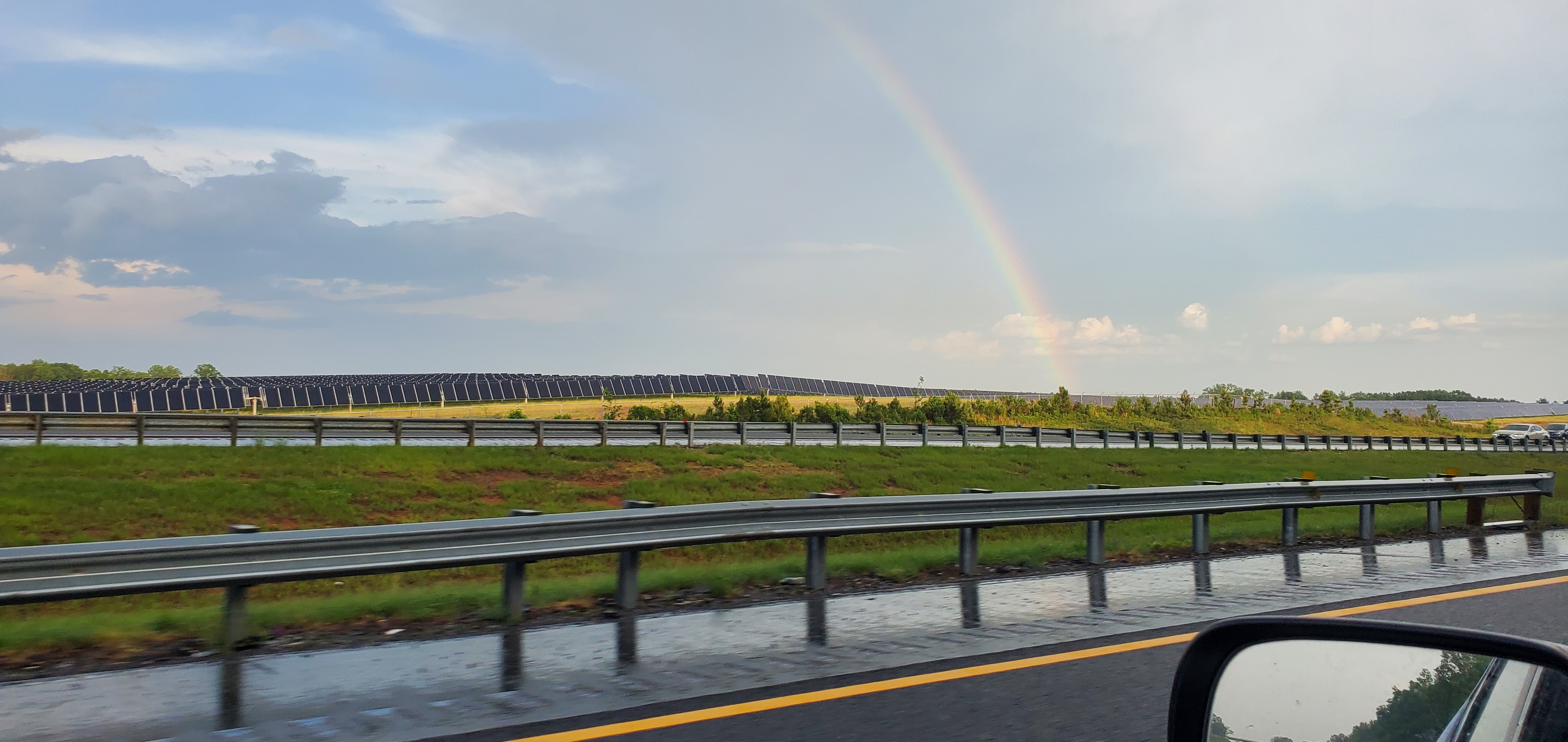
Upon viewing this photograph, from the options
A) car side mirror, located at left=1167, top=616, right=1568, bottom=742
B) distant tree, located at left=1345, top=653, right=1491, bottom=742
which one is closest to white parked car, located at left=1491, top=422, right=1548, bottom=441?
car side mirror, located at left=1167, top=616, right=1568, bottom=742

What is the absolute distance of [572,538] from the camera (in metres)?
8.30

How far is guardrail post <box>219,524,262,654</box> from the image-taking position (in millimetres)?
7121

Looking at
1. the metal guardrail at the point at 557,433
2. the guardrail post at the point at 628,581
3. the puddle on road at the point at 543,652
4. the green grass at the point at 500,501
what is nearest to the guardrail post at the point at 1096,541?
the puddle on road at the point at 543,652

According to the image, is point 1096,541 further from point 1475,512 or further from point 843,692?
point 1475,512

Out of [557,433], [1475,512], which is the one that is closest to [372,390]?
[557,433]

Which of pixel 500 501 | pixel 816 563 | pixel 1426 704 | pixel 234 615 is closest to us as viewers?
pixel 1426 704

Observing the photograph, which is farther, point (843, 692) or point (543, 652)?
point (543, 652)

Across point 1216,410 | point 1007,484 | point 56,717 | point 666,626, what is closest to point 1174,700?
point 56,717

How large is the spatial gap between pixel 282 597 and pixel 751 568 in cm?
691

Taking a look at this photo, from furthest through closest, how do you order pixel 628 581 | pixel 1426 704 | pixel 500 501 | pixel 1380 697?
pixel 500 501, pixel 628 581, pixel 1380 697, pixel 1426 704

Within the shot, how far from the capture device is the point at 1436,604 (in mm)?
→ 9078

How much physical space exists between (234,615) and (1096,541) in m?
8.15

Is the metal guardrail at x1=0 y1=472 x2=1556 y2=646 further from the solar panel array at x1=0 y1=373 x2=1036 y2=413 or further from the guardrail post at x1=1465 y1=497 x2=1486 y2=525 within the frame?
the solar panel array at x1=0 y1=373 x2=1036 y2=413

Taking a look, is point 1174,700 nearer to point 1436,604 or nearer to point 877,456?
point 1436,604
